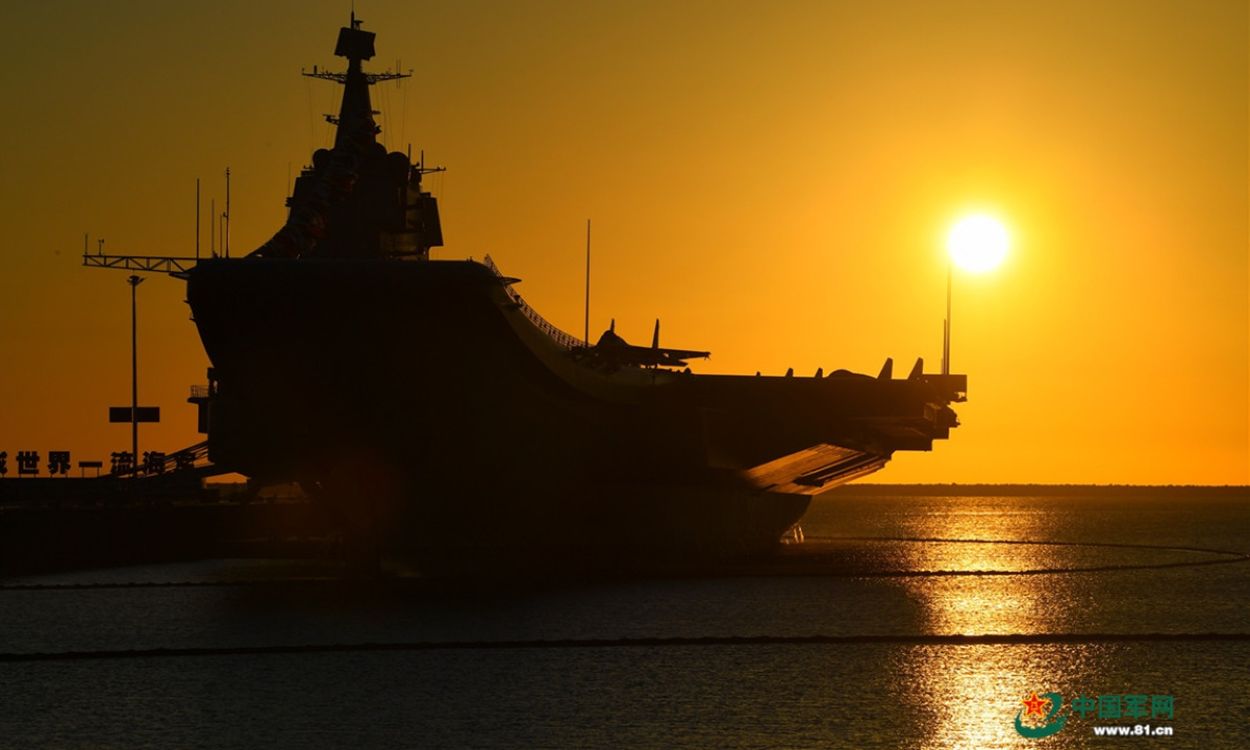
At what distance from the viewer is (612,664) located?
29766 mm

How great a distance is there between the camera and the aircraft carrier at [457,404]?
39.9m

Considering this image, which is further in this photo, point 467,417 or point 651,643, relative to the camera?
point 467,417

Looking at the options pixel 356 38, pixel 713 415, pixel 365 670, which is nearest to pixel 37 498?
pixel 356 38

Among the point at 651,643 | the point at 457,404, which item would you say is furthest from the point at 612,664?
the point at 457,404

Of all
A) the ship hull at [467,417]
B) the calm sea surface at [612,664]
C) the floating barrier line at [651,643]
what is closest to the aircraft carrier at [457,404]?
the ship hull at [467,417]

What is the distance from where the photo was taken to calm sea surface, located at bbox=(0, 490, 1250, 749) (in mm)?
22484

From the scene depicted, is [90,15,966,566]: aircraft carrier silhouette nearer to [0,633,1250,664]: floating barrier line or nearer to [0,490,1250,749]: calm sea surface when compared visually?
[0,490,1250,749]: calm sea surface

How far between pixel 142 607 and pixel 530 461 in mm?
10661

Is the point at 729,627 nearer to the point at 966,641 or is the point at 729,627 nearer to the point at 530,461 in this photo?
the point at 966,641

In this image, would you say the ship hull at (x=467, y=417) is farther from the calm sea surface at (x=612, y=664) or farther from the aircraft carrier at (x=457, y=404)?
the calm sea surface at (x=612, y=664)

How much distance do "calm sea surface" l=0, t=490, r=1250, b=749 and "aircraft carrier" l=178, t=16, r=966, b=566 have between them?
2612mm

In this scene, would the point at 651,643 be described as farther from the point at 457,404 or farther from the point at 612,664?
the point at 457,404

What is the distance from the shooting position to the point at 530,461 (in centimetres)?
4581

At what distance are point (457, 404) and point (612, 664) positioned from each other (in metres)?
14.8
